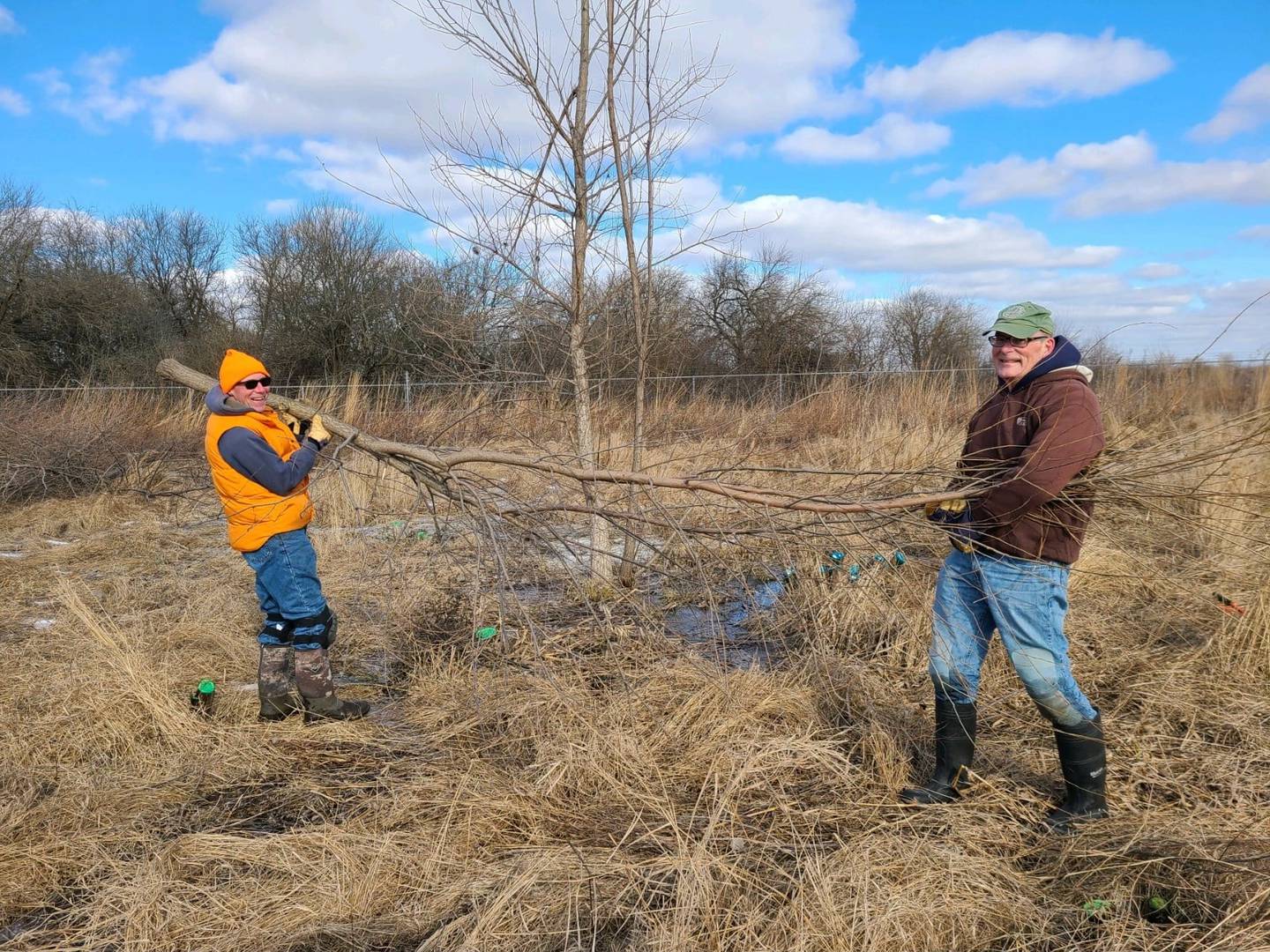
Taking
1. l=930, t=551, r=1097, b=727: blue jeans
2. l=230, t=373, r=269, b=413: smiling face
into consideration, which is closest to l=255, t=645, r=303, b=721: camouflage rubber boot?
l=230, t=373, r=269, b=413: smiling face

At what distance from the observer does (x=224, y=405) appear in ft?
10.9

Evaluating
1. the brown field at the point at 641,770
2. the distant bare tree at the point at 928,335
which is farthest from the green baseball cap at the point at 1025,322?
the distant bare tree at the point at 928,335

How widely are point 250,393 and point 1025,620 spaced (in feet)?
9.63

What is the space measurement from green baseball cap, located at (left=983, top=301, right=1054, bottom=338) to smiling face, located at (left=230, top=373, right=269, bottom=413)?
271 cm

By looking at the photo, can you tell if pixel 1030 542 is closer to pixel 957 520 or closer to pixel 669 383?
pixel 957 520

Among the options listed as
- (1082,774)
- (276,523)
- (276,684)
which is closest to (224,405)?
(276,523)

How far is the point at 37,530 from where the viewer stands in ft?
24.2

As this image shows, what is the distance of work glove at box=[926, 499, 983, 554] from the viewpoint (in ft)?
8.55

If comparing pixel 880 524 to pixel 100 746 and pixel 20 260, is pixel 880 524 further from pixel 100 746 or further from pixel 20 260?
pixel 20 260

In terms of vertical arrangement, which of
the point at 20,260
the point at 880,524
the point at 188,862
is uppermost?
the point at 20,260

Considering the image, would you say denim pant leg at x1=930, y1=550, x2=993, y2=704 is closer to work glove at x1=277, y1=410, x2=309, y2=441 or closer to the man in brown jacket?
the man in brown jacket

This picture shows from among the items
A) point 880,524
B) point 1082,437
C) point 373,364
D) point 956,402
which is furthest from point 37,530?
point 373,364

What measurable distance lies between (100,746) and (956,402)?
8983 millimetres

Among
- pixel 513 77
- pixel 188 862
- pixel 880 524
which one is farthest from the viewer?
pixel 513 77
